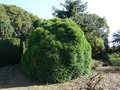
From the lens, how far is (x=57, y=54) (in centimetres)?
688

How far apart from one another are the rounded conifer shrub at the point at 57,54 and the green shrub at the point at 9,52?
2.25 metres

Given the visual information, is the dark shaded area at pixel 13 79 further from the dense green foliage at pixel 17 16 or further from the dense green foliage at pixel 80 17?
the dense green foliage at pixel 17 16

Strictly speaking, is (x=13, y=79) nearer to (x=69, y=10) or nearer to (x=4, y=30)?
(x=69, y=10)

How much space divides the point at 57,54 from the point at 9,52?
3.87 meters

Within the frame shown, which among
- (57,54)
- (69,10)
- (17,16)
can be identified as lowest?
(57,54)

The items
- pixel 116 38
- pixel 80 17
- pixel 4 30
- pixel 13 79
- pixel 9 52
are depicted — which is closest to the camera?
pixel 13 79

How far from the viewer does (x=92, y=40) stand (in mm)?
16625

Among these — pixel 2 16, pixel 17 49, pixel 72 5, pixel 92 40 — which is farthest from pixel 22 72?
pixel 2 16

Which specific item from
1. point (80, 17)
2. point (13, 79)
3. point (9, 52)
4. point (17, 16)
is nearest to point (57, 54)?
point (13, 79)

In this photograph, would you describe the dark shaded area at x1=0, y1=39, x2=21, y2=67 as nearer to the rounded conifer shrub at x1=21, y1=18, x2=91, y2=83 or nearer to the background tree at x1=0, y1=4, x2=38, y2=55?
the rounded conifer shrub at x1=21, y1=18, x2=91, y2=83

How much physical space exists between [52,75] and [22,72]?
189 cm

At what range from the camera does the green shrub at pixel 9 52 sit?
9.75m

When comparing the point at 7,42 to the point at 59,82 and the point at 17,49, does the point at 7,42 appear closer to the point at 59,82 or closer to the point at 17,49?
the point at 17,49

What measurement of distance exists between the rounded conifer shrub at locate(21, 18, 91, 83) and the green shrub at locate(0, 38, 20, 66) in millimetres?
2248
